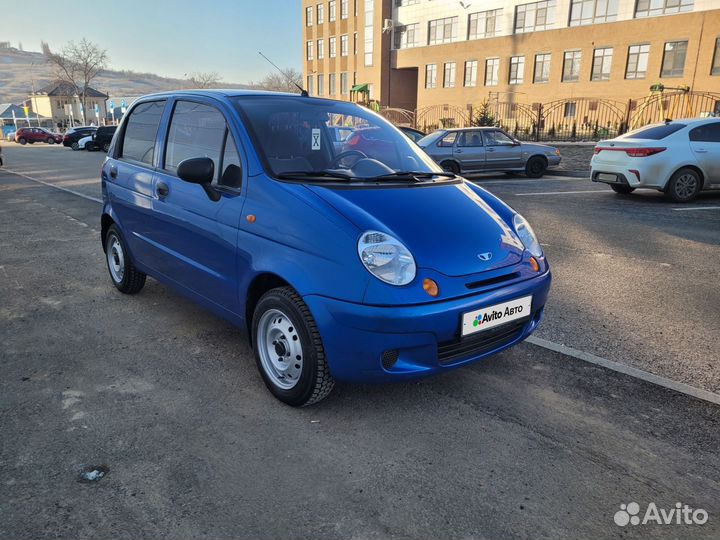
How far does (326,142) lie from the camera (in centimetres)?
372

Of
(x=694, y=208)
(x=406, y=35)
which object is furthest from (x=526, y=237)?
(x=406, y=35)

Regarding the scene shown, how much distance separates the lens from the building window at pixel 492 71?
41.4 metres

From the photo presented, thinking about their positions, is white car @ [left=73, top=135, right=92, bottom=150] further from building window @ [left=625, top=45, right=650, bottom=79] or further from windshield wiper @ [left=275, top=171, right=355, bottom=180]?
windshield wiper @ [left=275, top=171, right=355, bottom=180]

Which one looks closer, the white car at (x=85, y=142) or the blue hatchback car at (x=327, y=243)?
the blue hatchback car at (x=327, y=243)

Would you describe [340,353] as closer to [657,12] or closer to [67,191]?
[67,191]

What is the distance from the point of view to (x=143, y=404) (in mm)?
3158

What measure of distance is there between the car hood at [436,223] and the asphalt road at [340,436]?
→ 2.91 ft

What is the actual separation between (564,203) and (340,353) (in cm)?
900

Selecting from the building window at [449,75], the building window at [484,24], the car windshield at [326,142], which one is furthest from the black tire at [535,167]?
the building window at [449,75]

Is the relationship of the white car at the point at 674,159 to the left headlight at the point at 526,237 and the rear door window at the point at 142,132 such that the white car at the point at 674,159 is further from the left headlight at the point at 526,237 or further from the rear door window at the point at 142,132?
the rear door window at the point at 142,132

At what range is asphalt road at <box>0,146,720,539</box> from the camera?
2258 mm

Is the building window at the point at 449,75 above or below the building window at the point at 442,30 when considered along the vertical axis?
below

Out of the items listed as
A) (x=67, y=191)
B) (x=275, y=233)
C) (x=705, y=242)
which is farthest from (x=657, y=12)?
(x=275, y=233)

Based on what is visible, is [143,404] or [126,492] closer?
[126,492]
